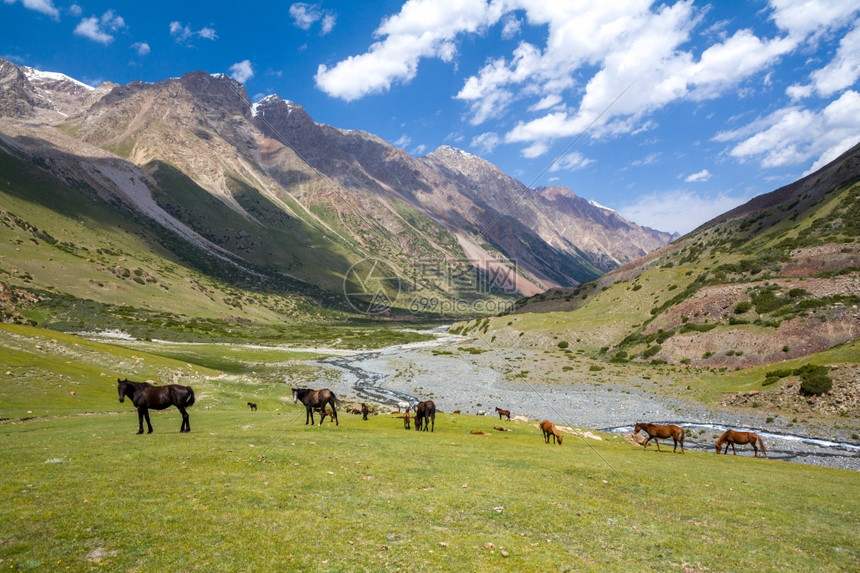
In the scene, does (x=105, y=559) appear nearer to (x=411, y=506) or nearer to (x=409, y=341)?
(x=411, y=506)

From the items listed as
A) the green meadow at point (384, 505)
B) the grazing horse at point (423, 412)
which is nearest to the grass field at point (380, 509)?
the green meadow at point (384, 505)

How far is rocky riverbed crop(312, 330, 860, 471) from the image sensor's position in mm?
33719

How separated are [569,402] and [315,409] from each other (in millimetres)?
34104

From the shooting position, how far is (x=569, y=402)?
51.9m

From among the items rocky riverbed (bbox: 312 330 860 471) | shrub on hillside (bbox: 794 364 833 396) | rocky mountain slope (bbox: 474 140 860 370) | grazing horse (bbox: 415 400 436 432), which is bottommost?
rocky riverbed (bbox: 312 330 860 471)

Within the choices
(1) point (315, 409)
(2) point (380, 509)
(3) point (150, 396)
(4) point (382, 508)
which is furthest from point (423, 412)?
(2) point (380, 509)

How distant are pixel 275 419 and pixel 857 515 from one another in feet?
95.5

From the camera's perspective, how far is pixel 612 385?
6006cm

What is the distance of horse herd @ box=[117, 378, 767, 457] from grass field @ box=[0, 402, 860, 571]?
4.84ft

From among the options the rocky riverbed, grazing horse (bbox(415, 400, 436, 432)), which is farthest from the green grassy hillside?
the rocky riverbed

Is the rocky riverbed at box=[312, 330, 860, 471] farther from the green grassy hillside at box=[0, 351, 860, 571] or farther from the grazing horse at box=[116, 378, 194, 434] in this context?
the grazing horse at box=[116, 378, 194, 434]

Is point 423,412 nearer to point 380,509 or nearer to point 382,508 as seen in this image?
point 382,508

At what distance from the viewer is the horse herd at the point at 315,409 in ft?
65.8

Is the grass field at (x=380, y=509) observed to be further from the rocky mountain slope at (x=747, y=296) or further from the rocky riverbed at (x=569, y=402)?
the rocky mountain slope at (x=747, y=296)
